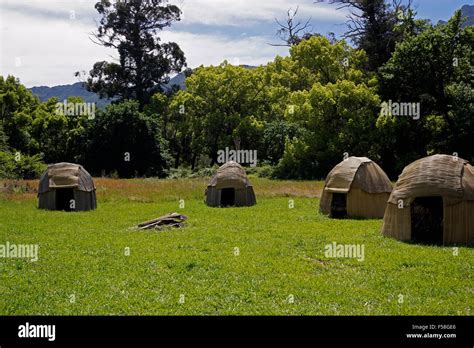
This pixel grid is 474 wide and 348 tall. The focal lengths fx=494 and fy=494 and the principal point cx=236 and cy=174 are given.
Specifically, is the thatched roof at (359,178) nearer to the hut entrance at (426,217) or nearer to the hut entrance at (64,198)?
the hut entrance at (426,217)

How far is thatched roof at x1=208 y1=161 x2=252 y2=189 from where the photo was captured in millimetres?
29938

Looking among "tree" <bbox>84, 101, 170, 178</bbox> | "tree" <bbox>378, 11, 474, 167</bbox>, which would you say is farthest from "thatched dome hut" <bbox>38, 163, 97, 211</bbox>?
"tree" <bbox>378, 11, 474, 167</bbox>

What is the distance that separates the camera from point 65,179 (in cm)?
2788

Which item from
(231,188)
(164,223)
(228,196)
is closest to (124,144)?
(228,196)

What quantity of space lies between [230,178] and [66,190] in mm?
9594

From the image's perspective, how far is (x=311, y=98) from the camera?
46250 mm

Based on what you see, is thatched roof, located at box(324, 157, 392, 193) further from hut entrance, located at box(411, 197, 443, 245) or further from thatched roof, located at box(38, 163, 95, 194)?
thatched roof, located at box(38, 163, 95, 194)

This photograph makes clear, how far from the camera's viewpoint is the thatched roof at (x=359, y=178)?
2394cm

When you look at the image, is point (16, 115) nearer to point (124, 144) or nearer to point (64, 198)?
point (124, 144)

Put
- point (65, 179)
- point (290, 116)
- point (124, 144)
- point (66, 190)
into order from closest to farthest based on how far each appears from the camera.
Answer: point (65, 179), point (66, 190), point (290, 116), point (124, 144)

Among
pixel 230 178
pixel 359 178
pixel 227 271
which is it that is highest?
pixel 359 178
